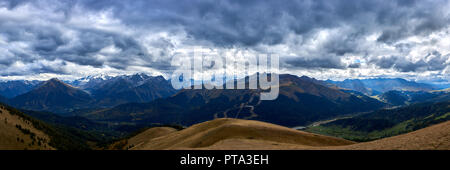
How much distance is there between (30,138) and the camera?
9519 cm
